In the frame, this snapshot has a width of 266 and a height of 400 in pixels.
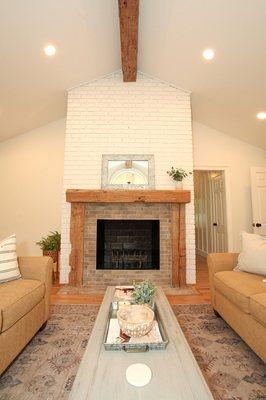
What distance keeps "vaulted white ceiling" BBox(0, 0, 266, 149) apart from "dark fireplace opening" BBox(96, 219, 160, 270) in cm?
232

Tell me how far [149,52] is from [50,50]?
1.43 m

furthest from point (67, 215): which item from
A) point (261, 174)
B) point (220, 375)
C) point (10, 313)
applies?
point (261, 174)

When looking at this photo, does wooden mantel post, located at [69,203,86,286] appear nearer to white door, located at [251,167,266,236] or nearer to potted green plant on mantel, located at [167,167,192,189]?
potted green plant on mantel, located at [167,167,192,189]

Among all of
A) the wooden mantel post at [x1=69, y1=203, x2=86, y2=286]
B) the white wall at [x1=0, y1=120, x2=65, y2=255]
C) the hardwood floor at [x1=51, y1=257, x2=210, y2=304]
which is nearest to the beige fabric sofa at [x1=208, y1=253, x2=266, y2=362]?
the hardwood floor at [x1=51, y1=257, x2=210, y2=304]

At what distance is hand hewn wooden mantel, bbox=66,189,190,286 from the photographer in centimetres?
349

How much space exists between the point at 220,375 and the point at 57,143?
444 centimetres

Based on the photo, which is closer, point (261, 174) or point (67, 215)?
point (67, 215)

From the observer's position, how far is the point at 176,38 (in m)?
3.08

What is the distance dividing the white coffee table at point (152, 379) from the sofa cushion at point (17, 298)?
609 mm

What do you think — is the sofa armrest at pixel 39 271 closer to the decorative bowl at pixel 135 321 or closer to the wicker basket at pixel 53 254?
the decorative bowl at pixel 135 321

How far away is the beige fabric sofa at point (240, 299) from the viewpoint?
61.3 inches

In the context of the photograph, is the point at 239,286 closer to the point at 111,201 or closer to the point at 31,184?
the point at 111,201

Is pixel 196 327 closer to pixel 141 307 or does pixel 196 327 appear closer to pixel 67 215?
pixel 141 307

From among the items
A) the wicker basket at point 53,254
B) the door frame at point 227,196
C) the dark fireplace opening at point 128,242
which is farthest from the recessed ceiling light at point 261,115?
the wicker basket at point 53,254
